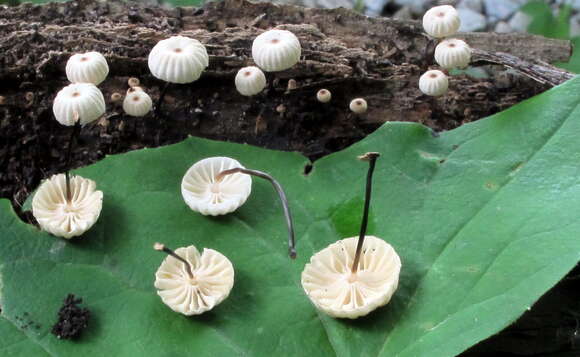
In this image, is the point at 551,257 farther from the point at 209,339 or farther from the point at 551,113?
the point at 209,339

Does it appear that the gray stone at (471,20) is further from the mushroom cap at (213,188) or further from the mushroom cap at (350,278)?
the mushroom cap at (350,278)

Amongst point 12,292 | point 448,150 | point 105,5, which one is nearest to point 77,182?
point 12,292

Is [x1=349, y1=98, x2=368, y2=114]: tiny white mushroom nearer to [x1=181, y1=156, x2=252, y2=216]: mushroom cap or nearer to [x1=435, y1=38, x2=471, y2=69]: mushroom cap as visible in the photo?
[x1=435, y1=38, x2=471, y2=69]: mushroom cap

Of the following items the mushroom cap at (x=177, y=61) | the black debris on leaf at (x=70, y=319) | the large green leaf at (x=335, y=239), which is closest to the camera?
the large green leaf at (x=335, y=239)

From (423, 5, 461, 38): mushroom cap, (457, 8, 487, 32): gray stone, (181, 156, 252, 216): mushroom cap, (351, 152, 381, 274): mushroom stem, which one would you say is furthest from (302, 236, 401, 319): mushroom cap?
(457, 8, 487, 32): gray stone

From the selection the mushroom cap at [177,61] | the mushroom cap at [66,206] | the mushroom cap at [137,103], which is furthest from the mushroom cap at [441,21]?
the mushroom cap at [66,206]

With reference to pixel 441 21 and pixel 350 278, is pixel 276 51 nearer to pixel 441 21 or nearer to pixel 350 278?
pixel 441 21

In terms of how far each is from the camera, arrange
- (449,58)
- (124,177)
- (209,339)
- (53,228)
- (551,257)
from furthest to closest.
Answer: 1. (449,58)
2. (124,177)
3. (53,228)
4. (209,339)
5. (551,257)
